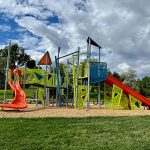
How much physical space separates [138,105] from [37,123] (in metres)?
12.1

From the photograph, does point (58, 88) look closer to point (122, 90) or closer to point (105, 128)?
point (122, 90)

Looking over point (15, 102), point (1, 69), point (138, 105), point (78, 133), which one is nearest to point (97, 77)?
point (138, 105)

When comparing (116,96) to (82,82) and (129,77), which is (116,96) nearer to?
(82,82)

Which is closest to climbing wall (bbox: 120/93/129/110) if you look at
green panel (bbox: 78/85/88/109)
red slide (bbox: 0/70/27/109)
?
green panel (bbox: 78/85/88/109)

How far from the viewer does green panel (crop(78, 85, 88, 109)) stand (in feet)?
67.5

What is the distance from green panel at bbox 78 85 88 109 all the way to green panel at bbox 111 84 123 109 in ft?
7.05

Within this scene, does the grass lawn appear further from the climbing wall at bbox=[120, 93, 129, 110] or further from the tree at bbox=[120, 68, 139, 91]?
the tree at bbox=[120, 68, 139, 91]

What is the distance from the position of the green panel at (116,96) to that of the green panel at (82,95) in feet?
7.05

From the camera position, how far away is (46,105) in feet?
73.9

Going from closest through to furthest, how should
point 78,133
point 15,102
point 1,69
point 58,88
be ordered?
1. point 78,133
2. point 15,102
3. point 58,88
4. point 1,69

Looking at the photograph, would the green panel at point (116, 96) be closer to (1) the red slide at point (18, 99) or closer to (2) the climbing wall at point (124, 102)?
(2) the climbing wall at point (124, 102)

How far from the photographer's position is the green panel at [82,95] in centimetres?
2059

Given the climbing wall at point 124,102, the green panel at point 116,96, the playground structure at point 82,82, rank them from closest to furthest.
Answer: the playground structure at point 82,82
the green panel at point 116,96
the climbing wall at point 124,102

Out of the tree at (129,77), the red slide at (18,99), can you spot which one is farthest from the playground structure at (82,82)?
the tree at (129,77)
